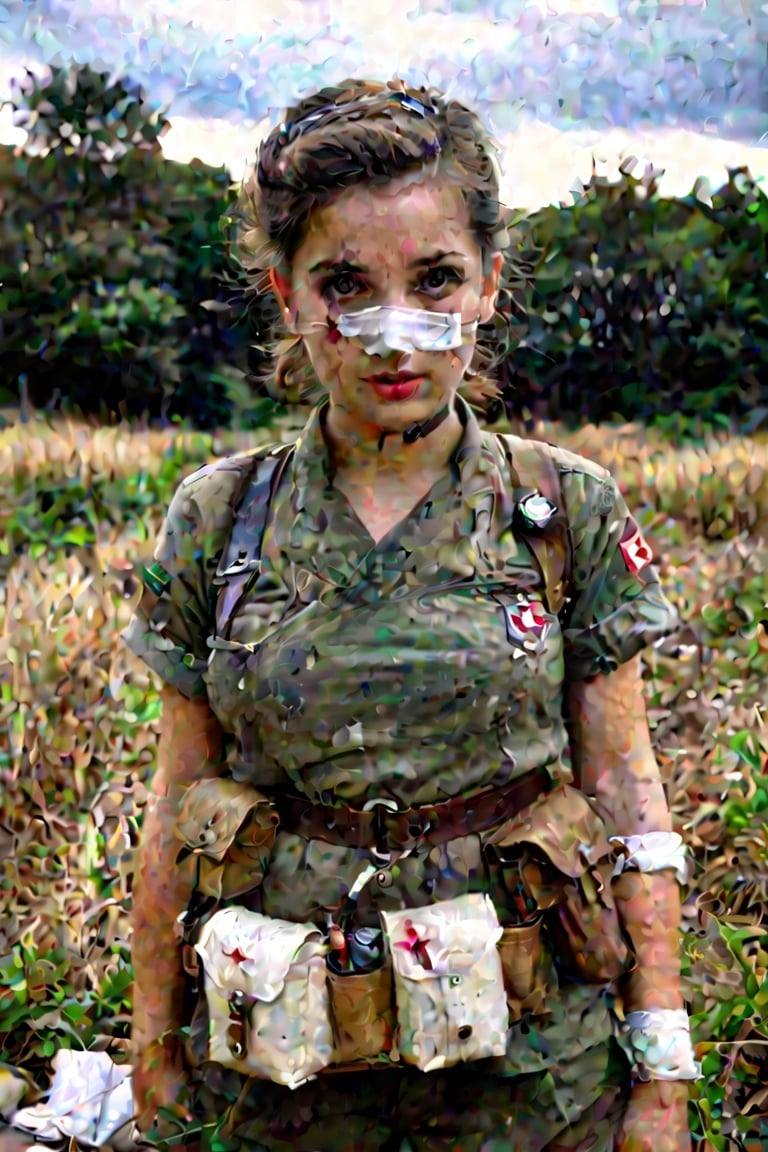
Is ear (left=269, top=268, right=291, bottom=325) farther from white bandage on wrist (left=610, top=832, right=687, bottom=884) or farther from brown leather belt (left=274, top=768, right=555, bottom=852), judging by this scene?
white bandage on wrist (left=610, top=832, right=687, bottom=884)

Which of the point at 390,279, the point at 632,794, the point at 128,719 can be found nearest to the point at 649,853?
the point at 632,794

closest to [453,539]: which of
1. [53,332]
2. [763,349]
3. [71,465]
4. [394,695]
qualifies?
[394,695]

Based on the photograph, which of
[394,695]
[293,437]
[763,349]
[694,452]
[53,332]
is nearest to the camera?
[394,695]

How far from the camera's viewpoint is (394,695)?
0.87 m

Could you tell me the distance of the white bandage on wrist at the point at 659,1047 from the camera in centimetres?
95

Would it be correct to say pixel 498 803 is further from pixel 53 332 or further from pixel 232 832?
pixel 53 332

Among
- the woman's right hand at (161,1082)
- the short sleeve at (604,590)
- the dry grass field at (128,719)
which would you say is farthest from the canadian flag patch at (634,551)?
the dry grass field at (128,719)

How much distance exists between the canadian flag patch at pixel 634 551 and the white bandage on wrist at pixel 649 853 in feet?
0.70

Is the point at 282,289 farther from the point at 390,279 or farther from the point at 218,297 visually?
the point at 218,297

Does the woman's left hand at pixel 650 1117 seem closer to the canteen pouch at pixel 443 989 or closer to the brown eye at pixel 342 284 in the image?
the canteen pouch at pixel 443 989

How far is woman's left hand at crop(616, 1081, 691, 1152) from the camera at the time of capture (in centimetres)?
96

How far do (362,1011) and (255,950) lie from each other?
90mm

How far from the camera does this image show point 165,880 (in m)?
1.00

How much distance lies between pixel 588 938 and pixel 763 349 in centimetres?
116
